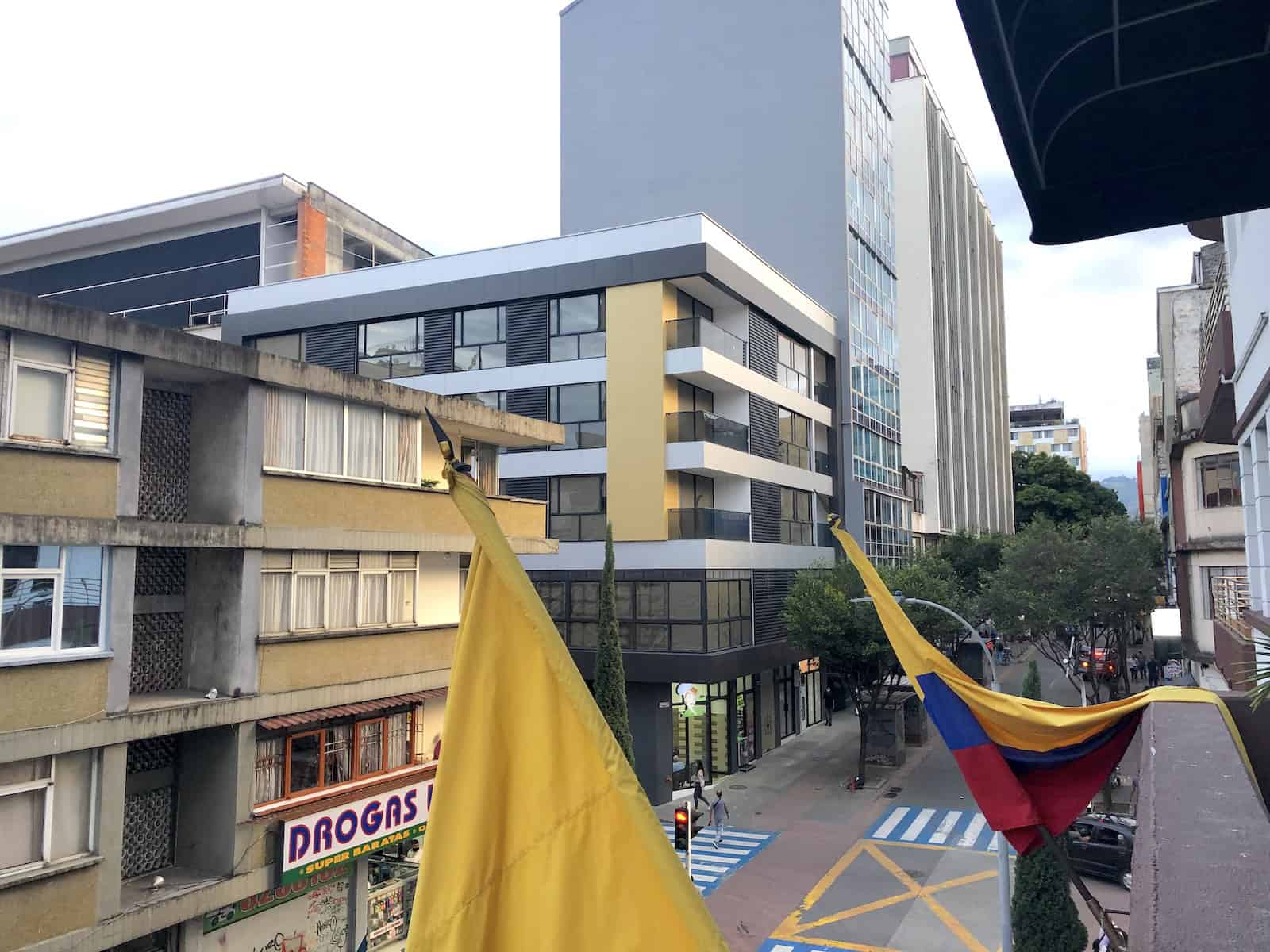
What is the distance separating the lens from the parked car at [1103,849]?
72.8 feet

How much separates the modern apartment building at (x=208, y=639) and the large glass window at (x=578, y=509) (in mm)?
11116

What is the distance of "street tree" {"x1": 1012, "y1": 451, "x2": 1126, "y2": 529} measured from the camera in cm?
8000

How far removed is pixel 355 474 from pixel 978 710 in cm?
1310

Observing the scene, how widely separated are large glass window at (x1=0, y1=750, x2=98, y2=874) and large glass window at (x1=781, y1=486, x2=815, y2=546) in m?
26.2

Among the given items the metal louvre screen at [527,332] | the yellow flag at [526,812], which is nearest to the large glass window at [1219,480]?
the metal louvre screen at [527,332]

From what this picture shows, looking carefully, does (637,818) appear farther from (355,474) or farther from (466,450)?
(466,450)

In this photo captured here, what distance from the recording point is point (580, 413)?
103 feet

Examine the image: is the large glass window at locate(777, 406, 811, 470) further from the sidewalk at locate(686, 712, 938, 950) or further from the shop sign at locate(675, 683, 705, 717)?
the sidewalk at locate(686, 712, 938, 950)

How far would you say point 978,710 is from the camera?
7176 millimetres

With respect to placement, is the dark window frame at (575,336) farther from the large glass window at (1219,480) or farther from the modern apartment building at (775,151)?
the large glass window at (1219,480)

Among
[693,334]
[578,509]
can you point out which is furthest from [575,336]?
[578,509]

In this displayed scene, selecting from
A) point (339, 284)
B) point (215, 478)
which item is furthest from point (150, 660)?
point (339, 284)

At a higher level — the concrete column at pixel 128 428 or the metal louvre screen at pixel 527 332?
the metal louvre screen at pixel 527 332

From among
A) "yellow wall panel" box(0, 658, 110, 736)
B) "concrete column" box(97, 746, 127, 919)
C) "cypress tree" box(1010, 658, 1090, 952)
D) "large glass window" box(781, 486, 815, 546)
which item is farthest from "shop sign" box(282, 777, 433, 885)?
"large glass window" box(781, 486, 815, 546)
